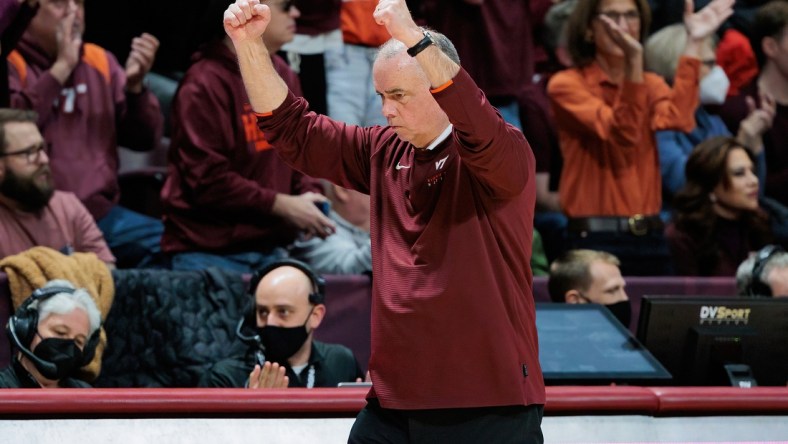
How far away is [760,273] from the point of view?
176 inches

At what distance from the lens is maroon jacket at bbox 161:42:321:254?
15.5 ft

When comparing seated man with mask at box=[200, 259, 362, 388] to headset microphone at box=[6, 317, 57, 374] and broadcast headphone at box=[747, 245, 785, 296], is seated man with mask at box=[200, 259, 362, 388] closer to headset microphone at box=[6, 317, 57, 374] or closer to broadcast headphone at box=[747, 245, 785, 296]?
headset microphone at box=[6, 317, 57, 374]

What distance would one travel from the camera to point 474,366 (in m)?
2.22

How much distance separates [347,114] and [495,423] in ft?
10.6

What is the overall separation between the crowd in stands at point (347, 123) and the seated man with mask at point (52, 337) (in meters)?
0.46

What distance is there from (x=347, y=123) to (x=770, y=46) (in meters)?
2.47

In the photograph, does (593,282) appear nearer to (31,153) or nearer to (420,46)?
(31,153)

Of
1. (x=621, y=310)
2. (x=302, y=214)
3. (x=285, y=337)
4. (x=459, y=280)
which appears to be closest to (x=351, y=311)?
(x=302, y=214)

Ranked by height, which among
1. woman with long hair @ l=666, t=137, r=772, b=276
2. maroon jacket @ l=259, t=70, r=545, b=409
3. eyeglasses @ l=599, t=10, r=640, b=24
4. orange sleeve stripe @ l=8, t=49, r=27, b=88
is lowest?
woman with long hair @ l=666, t=137, r=772, b=276

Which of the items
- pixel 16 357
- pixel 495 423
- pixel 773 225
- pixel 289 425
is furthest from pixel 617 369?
pixel 773 225

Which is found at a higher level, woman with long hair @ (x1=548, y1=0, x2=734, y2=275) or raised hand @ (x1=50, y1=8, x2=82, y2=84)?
raised hand @ (x1=50, y1=8, x2=82, y2=84)

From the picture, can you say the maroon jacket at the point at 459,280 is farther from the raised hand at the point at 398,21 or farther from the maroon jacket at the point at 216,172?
the maroon jacket at the point at 216,172

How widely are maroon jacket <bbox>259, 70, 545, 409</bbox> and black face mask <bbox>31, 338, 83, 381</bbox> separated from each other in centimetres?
164

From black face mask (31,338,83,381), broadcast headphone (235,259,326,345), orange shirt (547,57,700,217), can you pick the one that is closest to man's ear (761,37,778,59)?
orange shirt (547,57,700,217)
